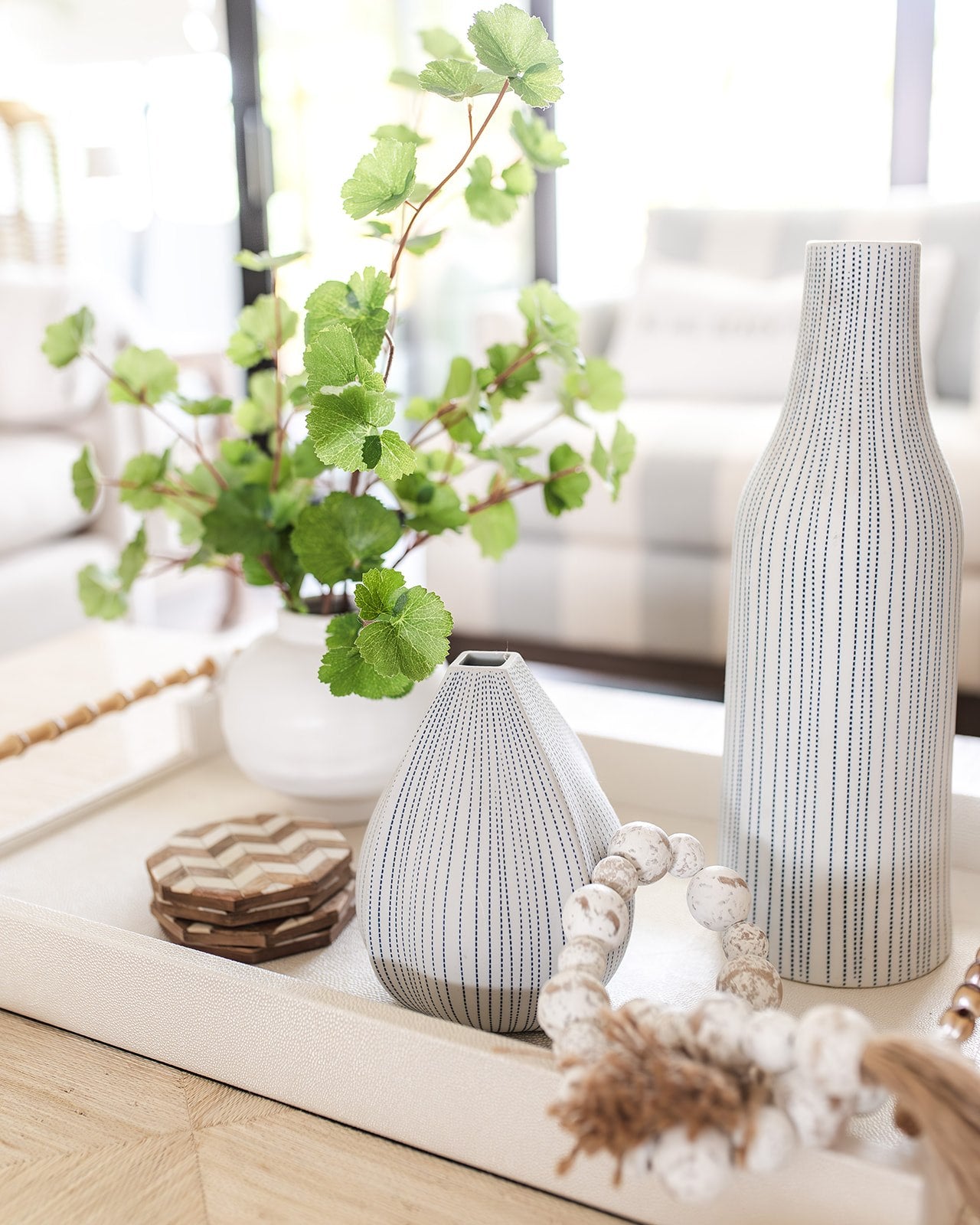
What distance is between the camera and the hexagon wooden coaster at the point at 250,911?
0.61m

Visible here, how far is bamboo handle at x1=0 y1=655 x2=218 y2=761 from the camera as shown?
0.85 m

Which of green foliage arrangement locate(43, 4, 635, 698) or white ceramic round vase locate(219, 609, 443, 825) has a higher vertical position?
green foliage arrangement locate(43, 4, 635, 698)

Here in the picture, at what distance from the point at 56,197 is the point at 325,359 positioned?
3716 mm

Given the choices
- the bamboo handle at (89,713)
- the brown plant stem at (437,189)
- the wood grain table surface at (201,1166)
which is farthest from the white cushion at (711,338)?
the wood grain table surface at (201,1166)

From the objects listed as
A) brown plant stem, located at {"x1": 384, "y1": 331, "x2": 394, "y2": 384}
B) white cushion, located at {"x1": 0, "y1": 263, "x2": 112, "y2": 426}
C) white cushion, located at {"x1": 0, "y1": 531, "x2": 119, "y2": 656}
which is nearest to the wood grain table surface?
brown plant stem, located at {"x1": 384, "y1": 331, "x2": 394, "y2": 384}

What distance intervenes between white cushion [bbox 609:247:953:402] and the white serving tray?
1489mm

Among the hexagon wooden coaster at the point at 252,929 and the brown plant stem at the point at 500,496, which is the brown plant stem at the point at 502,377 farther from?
the hexagon wooden coaster at the point at 252,929

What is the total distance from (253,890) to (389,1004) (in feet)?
0.35

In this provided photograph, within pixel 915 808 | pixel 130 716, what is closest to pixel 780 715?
pixel 915 808

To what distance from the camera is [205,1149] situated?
50 centimetres

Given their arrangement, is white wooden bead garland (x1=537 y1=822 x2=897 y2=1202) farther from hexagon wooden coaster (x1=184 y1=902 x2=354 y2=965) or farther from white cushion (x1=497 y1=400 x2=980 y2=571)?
white cushion (x1=497 y1=400 x2=980 y2=571)

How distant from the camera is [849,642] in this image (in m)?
0.54

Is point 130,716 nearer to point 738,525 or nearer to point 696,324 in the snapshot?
point 738,525

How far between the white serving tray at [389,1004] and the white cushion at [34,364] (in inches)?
58.2
